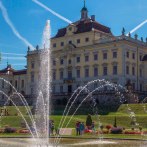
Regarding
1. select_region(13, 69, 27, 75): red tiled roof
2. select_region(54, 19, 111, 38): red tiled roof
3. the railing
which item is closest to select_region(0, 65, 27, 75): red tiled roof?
select_region(13, 69, 27, 75): red tiled roof

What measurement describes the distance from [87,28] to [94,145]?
159 ft

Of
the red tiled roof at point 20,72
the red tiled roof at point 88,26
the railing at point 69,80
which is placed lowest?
the railing at point 69,80

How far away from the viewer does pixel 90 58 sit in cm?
6494

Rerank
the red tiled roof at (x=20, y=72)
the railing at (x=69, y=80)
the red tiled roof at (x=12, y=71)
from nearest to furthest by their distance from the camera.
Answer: the railing at (x=69, y=80) < the red tiled roof at (x=20, y=72) < the red tiled roof at (x=12, y=71)

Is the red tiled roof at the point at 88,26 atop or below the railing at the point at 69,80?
atop

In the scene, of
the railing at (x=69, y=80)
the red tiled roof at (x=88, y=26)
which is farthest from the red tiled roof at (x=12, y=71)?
the railing at (x=69, y=80)

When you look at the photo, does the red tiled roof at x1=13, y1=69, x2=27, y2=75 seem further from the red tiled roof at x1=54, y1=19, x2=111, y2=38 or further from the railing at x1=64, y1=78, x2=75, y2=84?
the railing at x1=64, y1=78, x2=75, y2=84

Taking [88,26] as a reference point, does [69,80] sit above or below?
below

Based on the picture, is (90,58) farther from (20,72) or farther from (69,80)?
(20,72)

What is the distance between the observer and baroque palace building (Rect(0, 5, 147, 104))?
2430 inches

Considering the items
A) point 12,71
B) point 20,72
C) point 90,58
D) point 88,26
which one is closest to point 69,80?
point 90,58

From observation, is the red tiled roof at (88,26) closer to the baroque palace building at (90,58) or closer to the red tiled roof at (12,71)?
the baroque palace building at (90,58)

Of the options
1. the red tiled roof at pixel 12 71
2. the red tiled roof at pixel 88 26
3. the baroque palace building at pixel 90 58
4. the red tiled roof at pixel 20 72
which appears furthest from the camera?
the red tiled roof at pixel 12 71

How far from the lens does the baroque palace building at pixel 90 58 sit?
6172 centimetres
